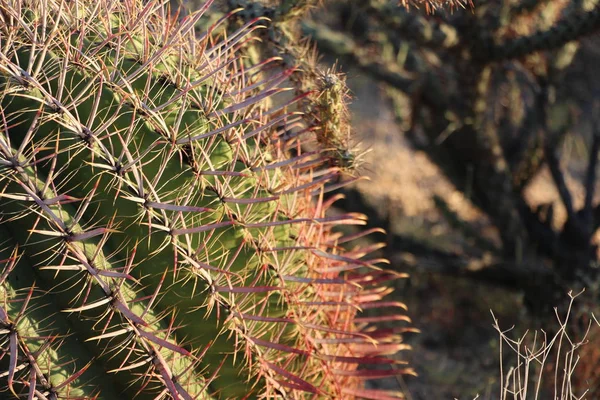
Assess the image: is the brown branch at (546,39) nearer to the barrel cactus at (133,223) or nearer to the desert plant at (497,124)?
the desert plant at (497,124)

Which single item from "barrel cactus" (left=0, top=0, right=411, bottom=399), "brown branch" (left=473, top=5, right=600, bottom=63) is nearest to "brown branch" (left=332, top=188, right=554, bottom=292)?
"brown branch" (left=473, top=5, right=600, bottom=63)

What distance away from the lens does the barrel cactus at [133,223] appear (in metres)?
1.67

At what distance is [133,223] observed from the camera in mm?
1726

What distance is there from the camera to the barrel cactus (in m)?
1.67

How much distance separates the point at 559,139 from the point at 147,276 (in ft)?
10.2

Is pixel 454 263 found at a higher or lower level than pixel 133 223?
lower

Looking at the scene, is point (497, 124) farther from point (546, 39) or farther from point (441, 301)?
point (546, 39)

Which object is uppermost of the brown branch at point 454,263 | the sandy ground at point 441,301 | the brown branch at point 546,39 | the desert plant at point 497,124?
the brown branch at point 546,39

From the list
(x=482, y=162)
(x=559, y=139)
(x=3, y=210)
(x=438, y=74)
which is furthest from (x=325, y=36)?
(x=3, y=210)

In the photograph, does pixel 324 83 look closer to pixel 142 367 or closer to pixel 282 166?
pixel 282 166

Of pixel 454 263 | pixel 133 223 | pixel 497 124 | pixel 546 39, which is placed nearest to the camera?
pixel 133 223

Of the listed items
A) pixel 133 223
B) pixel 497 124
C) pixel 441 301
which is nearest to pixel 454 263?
pixel 441 301

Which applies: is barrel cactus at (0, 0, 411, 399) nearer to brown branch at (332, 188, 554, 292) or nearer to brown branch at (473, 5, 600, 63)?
brown branch at (473, 5, 600, 63)

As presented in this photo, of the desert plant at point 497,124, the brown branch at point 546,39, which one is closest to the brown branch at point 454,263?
the desert plant at point 497,124
